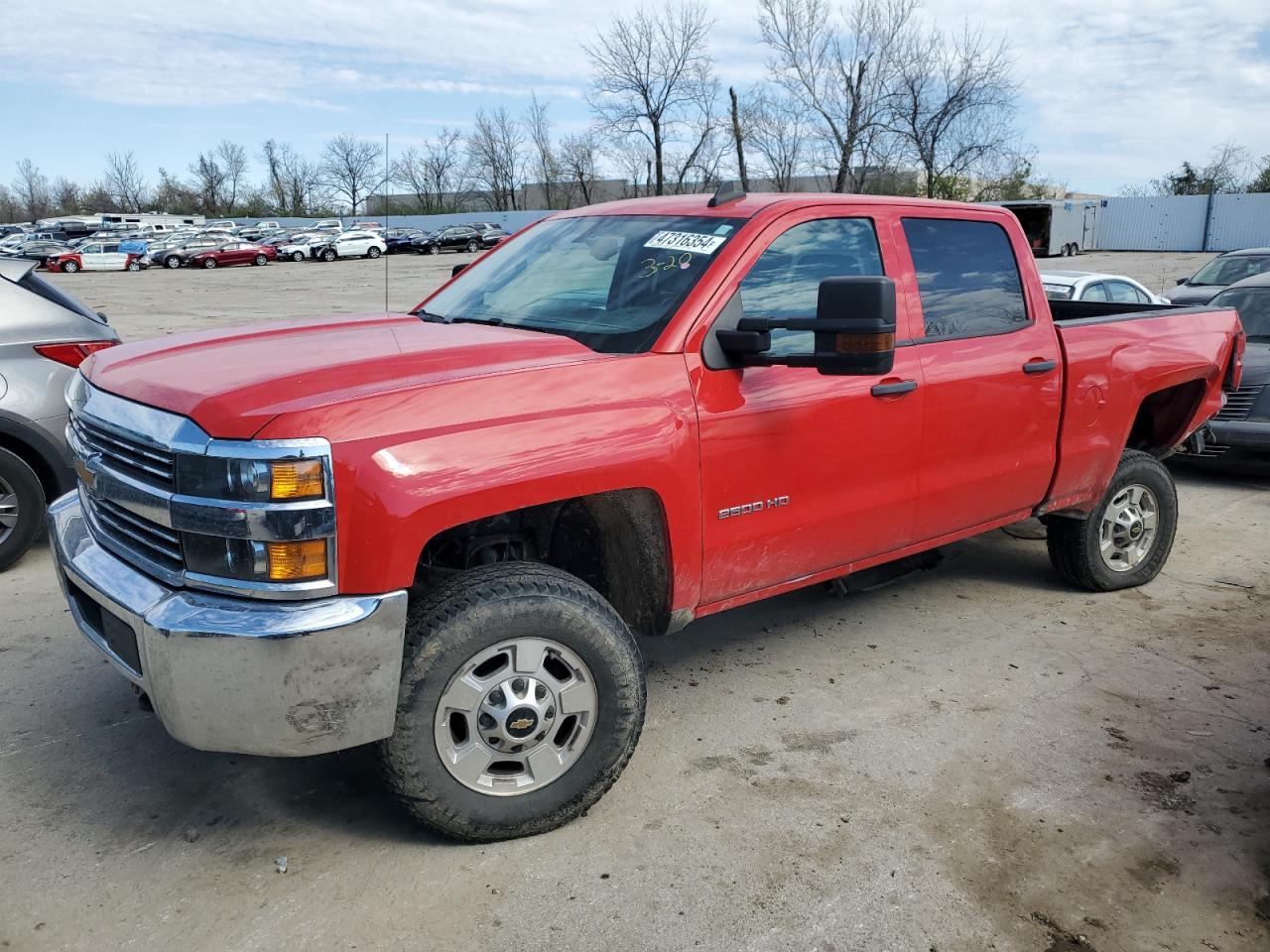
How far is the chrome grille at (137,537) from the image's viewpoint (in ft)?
9.27

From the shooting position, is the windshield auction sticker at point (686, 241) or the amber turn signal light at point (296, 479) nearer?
the amber turn signal light at point (296, 479)

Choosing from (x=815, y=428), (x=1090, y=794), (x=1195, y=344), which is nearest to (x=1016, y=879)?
(x=1090, y=794)

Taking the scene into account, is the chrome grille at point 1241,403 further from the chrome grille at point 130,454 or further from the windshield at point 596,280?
the chrome grille at point 130,454

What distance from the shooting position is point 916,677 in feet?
14.3

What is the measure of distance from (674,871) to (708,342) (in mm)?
1619

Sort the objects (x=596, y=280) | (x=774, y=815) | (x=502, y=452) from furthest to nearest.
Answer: (x=596, y=280), (x=774, y=815), (x=502, y=452)

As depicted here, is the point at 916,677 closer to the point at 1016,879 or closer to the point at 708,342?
the point at 1016,879

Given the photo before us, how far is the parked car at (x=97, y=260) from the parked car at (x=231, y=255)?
2.58m

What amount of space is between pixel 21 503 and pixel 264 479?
12.6ft

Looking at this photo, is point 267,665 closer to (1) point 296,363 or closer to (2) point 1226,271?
(1) point 296,363

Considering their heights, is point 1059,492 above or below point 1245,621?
above

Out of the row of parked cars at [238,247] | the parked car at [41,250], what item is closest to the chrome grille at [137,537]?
the row of parked cars at [238,247]

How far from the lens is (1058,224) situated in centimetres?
4281

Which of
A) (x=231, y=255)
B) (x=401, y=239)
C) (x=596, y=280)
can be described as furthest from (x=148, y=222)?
(x=596, y=280)
